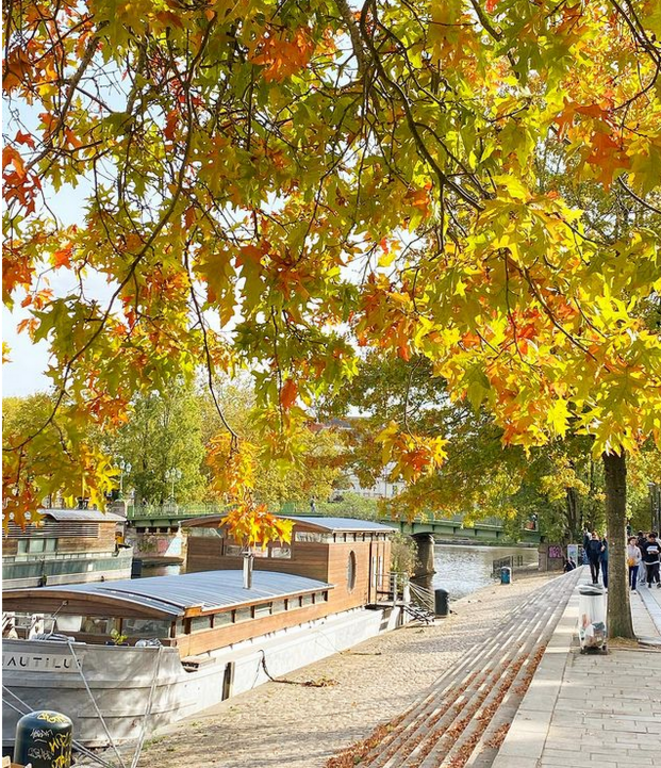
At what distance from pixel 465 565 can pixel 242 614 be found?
53066mm

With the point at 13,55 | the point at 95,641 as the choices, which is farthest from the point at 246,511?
the point at 95,641

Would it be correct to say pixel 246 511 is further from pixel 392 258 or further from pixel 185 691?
pixel 185 691

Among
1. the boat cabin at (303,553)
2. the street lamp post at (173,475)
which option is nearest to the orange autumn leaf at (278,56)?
the boat cabin at (303,553)

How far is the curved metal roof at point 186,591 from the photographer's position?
55.3ft

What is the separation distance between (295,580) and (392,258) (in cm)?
2017

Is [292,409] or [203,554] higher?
[292,409]

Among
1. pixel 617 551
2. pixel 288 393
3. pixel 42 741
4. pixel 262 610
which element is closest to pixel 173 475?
pixel 262 610

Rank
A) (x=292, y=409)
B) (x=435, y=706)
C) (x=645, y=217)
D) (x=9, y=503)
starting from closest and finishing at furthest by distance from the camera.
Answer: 1. (x=9, y=503)
2. (x=292, y=409)
3. (x=435, y=706)
4. (x=645, y=217)

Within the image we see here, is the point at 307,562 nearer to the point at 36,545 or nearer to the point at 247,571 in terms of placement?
the point at 247,571

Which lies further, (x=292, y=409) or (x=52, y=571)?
(x=52, y=571)

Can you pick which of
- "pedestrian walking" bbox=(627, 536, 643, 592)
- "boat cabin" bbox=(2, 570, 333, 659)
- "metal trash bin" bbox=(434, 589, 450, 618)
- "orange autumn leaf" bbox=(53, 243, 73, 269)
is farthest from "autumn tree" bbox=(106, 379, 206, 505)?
"orange autumn leaf" bbox=(53, 243, 73, 269)

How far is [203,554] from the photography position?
2733 cm

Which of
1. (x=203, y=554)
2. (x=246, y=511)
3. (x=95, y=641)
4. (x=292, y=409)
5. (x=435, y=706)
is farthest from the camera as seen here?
(x=203, y=554)

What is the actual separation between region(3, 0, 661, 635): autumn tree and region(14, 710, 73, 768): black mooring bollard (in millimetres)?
4433
